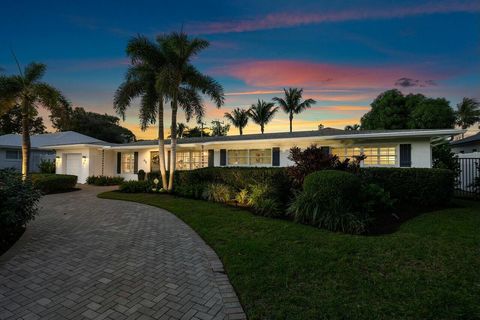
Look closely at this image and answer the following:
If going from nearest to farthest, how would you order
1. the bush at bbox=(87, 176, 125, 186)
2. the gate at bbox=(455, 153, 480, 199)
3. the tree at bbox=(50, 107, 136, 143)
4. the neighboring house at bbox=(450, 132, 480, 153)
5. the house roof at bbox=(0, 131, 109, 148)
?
the gate at bbox=(455, 153, 480, 199) → the bush at bbox=(87, 176, 125, 186) → the neighboring house at bbox=(450, 132, 480, 153) → the house roof at bbox=(0, 131, 109, 148) → the tree at bbox=(50, 107, 136, 143)

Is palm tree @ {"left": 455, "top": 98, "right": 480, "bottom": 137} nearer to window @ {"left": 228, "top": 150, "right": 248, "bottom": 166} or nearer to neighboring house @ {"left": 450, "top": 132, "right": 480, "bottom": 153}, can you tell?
neighboring house @ {"left": 450, "top": 132, "right": 480, "bottom": 153}

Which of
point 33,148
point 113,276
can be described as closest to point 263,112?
point 33,148

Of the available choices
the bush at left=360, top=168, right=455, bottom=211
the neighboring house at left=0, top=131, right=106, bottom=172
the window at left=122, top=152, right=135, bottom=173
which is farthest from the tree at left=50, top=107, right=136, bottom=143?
the bush at left=360, top=168, right=455, bottom=211

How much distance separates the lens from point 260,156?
48.0 ft

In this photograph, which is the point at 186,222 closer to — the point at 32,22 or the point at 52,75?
the point at 32,22

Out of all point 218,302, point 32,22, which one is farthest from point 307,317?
point 32,22

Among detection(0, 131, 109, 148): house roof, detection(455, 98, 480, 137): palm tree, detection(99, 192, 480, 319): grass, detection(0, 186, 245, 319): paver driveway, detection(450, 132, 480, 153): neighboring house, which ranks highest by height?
detection(455, 98, 480, 137): palm tree

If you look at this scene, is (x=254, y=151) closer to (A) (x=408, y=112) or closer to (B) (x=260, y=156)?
(B) (x=260, y=156)

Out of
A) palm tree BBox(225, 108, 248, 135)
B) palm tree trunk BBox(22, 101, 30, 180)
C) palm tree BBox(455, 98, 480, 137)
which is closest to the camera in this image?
palm tree trunk BBox(22, 101, 30, 180)

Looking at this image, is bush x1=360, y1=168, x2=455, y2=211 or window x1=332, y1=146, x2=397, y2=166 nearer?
bush x1=360, y1=168, x2=455, y2=211

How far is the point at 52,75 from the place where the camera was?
13.3 m

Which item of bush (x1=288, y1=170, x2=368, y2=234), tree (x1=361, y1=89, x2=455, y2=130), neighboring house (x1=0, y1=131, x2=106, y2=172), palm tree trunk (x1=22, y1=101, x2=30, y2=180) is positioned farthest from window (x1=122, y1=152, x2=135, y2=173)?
tree (x1=361, y1=89, x2=455, y2=130)

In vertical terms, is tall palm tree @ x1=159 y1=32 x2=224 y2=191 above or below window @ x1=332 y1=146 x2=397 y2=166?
above

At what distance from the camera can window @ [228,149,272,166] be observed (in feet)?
47.3
